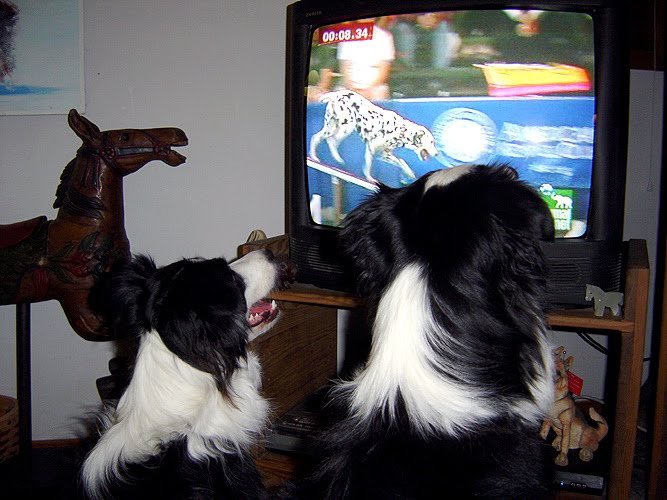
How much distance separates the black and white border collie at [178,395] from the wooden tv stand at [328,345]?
0.32 meters

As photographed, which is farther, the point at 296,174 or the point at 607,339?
the point at 607,339

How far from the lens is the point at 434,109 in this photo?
1.56 m

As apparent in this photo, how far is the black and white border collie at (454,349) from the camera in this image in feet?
3.26

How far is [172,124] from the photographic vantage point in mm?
2340

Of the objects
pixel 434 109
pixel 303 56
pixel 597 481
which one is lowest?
pixel 597 481

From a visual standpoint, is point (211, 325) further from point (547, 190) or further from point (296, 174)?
point (547, 190)

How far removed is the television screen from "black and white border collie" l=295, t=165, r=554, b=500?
0.49 metres

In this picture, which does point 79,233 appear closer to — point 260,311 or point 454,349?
point 260,311

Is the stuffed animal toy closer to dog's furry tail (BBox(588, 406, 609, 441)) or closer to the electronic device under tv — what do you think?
dog's furry tail (BBox(588, 406, 609, 441))

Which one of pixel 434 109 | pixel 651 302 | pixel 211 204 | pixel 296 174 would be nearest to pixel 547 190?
pixel 434 109

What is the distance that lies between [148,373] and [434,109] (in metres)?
0.93

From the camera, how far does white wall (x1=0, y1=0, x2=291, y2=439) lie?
2270 mm

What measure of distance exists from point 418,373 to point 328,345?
1.26m

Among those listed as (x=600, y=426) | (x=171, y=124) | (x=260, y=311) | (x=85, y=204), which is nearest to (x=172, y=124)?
(x=171, y=124)
